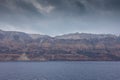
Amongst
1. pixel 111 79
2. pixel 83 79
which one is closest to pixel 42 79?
pixel 83 79

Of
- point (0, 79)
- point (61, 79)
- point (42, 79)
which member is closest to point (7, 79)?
point (0, 79)

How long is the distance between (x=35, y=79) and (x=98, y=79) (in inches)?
1163

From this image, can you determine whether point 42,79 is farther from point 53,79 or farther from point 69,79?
point 69,79

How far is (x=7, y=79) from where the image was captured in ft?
318

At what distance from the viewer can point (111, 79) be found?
3755 inches

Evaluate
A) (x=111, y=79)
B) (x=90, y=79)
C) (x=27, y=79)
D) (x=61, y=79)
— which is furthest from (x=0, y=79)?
(x=111, y=79)

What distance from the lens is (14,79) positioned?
96938 millimetres

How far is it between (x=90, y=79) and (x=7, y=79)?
3933 centimetres

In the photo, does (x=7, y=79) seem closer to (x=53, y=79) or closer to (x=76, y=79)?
(x=53, y=79)

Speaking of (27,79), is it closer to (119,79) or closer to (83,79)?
(83,79)

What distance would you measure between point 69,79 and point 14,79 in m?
26.1

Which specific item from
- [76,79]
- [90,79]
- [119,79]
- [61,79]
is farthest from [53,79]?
[119,79]

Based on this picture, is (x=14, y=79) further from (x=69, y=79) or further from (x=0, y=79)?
(x=69, y=79)

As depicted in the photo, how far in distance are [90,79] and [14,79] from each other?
118ft
